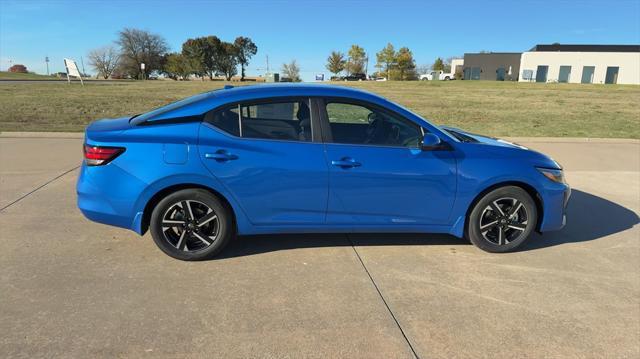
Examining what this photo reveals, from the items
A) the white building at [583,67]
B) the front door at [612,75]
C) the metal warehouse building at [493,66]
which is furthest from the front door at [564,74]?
the metal warehouse building at [493,66]

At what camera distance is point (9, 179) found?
6.21 meters

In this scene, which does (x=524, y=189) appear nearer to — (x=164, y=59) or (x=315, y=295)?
(x=315, y=295)

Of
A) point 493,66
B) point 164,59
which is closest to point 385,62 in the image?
point 493,66

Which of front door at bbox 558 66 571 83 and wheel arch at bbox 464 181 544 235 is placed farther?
front door at bbox 558 66 571 83

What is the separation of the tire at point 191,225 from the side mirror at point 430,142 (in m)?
1.85

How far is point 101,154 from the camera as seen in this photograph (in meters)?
3.65

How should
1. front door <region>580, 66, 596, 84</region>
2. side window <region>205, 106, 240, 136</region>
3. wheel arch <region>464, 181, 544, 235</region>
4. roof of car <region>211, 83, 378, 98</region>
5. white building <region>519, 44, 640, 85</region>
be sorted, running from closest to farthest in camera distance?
side window <region>205, 106, 240, 136</region>
roof of car <region>211, 83, 378, 98</region>
wheel arch <region>464, 181, 544, 235</region>
white building <region>519, 44, 640, 85</region>
front door <region>580, 66, 596, 84</region>

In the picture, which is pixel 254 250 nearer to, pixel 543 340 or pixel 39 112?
pixel 543 340

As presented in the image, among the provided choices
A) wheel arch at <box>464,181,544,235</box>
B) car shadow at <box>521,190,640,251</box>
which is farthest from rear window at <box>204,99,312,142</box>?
car shadow at <box>521,190,640,251</box>

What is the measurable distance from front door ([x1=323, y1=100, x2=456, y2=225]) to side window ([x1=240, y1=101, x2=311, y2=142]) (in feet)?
0.69

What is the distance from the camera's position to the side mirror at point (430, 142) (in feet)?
12.6

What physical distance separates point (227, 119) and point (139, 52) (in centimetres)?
10249

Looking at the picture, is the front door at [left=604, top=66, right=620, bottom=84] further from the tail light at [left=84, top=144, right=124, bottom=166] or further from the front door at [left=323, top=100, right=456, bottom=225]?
the tail light at [left=84, top=144, right=124, bottom=166]

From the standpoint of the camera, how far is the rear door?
3.68 metres
